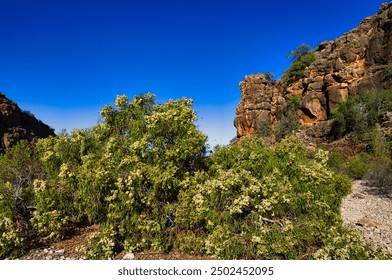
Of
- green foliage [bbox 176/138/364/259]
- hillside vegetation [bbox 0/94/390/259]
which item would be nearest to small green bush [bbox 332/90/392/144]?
green foliage [bbox 176/138/364/259]

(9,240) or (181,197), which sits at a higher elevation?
(181,197)

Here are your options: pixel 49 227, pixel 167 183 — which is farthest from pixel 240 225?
pixel 49 227

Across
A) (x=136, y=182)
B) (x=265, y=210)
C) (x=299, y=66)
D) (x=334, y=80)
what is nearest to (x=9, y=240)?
(x=136, y=182)

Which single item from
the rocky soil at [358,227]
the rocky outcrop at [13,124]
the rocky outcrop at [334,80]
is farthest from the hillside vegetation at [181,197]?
the rocky outcrop at [13,124]

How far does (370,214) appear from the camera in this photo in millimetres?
14625

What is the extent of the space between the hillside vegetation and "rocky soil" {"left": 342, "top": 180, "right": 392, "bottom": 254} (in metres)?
5.14

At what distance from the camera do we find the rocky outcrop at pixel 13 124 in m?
42.4

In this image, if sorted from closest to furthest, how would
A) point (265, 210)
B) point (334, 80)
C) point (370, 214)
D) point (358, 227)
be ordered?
point (265, 210) < point (358, 227) < point (370, 214) < point (334, 80)

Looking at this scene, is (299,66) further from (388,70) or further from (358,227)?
(358,227)

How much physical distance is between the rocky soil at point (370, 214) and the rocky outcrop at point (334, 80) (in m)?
17.6

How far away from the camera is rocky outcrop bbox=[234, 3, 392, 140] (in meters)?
34.9

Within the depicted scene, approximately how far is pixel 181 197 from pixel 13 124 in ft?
173

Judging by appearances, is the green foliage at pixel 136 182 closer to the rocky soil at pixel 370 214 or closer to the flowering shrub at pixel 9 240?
the flowering shrub at pixel 9 240

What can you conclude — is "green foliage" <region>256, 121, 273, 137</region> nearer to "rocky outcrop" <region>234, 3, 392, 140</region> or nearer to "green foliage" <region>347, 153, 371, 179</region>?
"rocky outcrop" <region>234, 3, 392, 140</region>
